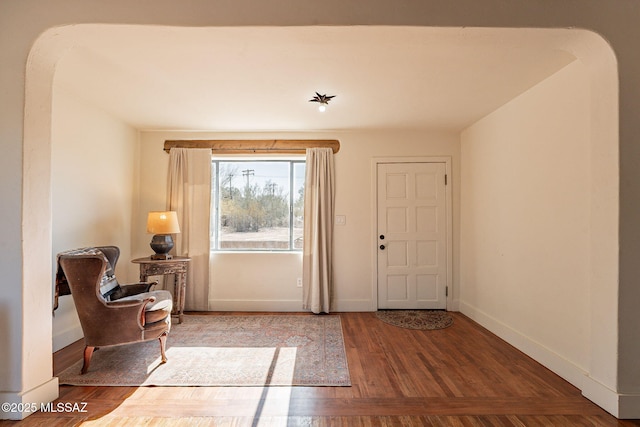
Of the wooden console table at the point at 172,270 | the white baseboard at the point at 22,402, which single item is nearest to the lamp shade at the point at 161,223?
the wooden console table at the point at 172,270

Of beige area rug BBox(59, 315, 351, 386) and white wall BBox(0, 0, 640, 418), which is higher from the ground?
white wall BBox(0, 0, 640, 418)

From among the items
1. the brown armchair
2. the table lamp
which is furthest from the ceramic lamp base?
the brown armchair

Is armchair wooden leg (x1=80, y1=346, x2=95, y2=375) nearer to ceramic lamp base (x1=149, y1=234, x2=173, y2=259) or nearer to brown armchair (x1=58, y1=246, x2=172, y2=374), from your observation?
brown armchair (x1=58, y1=246, x2=172, y2=374)

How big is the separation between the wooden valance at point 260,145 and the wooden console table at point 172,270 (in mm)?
1584

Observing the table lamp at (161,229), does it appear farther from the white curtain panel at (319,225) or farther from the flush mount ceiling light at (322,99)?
the flush mount ceiling light at (322,99)

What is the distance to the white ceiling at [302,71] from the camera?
1.85 m

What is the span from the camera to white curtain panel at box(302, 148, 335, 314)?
4.03 metres

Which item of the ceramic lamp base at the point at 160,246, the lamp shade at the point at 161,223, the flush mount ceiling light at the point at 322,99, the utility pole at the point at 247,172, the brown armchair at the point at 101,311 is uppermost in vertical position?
the flush mount ceiling light at the point at 322,99

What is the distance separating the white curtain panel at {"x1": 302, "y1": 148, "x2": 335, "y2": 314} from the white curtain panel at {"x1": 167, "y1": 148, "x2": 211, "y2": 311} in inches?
53.6

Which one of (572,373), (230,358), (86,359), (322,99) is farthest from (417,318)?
(86,359)

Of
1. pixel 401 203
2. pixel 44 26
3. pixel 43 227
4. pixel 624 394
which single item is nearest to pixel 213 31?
pixel 44 26

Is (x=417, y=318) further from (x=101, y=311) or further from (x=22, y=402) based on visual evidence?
(x=22, y=402)

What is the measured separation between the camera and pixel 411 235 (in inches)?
164

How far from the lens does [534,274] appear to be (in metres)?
2.77
